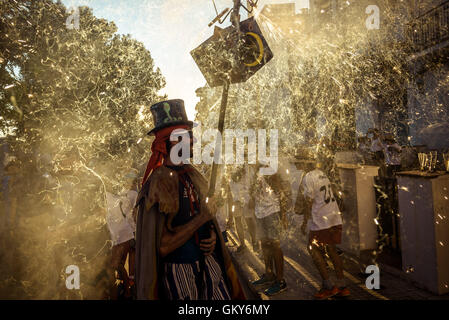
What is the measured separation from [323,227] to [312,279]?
4.23 ft

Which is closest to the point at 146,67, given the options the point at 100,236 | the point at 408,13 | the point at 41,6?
the point at 41,6

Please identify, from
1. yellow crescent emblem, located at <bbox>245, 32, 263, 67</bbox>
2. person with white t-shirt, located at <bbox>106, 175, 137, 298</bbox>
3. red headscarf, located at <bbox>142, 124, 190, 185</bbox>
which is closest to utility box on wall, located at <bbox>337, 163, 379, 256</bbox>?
yellow crescent emblem, located at <bbox>245, 32, 263, 67</bbox>

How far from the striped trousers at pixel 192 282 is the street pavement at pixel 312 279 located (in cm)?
47

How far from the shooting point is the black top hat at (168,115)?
7.84 ft

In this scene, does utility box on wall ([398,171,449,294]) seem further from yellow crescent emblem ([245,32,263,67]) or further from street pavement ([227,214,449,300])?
yellow crescent emblem ([245,32,263,67])

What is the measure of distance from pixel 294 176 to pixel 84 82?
9924 mm

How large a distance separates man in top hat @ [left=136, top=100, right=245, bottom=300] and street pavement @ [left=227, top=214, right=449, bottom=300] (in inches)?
22.7

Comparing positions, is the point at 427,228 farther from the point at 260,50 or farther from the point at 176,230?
the point at 176,230

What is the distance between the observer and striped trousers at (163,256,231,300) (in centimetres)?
207

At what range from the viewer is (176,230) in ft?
6.98

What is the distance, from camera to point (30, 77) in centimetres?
899

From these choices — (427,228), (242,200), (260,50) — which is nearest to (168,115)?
(260,50)
